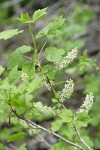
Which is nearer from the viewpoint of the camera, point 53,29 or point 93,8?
point 53,29

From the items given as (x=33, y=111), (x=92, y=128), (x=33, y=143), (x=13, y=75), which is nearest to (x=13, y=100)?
(x=13, y=75)

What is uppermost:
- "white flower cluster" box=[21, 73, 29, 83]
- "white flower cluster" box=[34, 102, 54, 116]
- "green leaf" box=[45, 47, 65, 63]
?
"green leaf" box=[45, 47, 65, 63]

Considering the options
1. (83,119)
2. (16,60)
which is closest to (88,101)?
(83,119)

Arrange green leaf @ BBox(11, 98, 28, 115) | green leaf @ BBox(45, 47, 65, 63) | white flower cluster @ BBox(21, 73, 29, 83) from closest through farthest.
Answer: green leaf @ BBox(11, 98, 28, 115) < white flower cluster @ BBox(21, 73, 29, 83) < green leaf @ BBox(45, 47, 65, 63)

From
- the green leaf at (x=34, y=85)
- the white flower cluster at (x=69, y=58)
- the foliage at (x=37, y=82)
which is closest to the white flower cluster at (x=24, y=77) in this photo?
the foliage at (x=37, y=82)

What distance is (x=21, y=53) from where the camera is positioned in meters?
2.35

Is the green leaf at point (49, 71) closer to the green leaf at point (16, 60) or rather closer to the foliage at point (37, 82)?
the foliage at point (37, 82)

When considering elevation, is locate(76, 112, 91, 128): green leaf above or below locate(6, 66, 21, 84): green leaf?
below

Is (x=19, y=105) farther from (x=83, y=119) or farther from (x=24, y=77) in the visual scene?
(x=83, y=119)

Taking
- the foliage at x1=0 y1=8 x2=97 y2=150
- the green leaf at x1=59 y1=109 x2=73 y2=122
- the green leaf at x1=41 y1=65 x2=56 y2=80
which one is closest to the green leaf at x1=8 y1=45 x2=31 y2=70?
the foliage at x1=0 y1=8 x2=97 y2=150

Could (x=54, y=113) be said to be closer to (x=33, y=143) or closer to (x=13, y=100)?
(x=13, y=100)

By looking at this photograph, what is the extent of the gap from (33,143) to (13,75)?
10.1 ft

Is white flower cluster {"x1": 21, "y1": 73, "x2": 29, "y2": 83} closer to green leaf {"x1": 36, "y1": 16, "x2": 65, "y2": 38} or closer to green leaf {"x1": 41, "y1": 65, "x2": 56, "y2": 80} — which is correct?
green leaf {"x1": 41, "y1": 65, "x2": 56, "y2": 80}

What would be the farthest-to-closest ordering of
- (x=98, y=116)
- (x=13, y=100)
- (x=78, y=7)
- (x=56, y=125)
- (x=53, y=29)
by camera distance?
1. (x=78, y=7)
2. (x=98, y=116)
3. (x=56, y=125)
4. (x=53, y=29)
5. (x=13, y=100)
